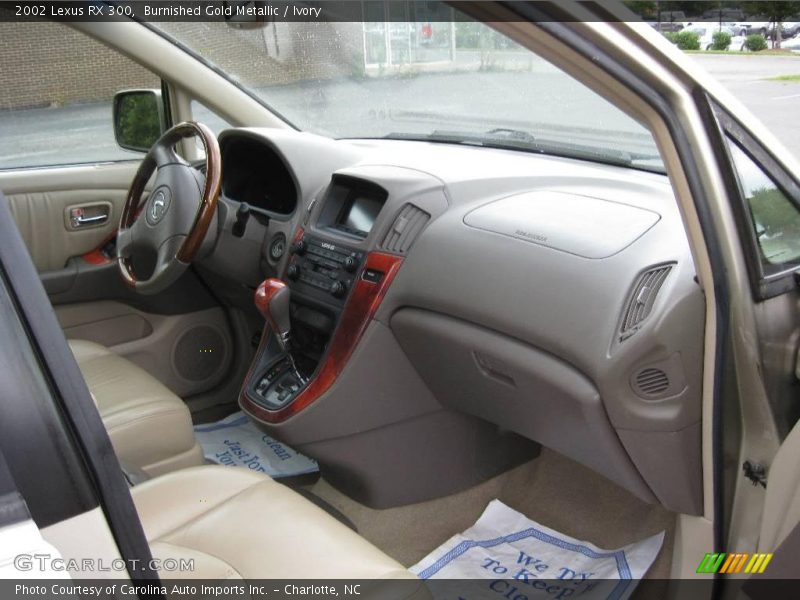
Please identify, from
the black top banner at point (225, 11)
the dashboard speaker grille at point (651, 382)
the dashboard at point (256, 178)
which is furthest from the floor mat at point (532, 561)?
the black top banner at point (225, 11)

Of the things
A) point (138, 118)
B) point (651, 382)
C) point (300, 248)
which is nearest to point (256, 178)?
point (300, 248)

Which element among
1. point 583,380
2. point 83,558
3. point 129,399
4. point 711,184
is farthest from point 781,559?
point 129,399

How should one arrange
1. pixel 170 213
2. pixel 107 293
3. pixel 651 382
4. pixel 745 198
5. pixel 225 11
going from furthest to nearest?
pixel 107 293 < pixel 225 11 < pixel 170 213 < pixel 651 382 < pixel 745 198

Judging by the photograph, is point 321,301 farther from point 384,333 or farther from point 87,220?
point 87,220

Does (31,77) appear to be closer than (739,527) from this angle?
No

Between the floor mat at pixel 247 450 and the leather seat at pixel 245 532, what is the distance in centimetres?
90

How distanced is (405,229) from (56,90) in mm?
1434

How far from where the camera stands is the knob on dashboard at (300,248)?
235 centimetres

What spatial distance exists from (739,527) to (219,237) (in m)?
1.64

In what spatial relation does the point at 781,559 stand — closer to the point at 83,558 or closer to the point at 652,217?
the point at 652,217

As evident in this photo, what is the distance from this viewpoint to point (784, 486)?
4.79 ft

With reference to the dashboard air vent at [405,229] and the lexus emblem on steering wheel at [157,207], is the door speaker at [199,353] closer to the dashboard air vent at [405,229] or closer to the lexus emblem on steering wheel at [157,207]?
the lexus emblem on steering wheel at [157,207]

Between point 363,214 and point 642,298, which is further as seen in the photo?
point 363,214

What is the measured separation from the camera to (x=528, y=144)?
2.37 metres
